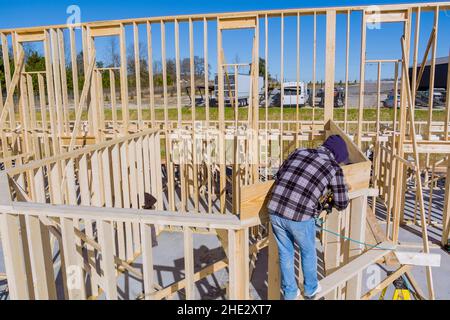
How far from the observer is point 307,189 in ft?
8.68

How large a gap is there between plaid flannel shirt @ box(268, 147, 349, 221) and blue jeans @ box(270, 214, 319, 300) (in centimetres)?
8

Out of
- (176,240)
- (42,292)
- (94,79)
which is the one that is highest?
(94,79)

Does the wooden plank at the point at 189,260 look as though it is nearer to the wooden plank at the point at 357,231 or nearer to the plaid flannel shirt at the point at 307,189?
the plaid flannel shirt at the point at 307,189

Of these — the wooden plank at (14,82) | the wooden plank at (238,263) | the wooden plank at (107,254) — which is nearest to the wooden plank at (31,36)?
the wooden plank at (14,82)

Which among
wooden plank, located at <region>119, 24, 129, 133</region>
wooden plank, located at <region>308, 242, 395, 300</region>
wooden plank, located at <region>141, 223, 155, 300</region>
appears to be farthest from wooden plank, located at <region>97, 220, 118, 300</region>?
wooden plank, located at <region>119, 24, 129, 133</region>

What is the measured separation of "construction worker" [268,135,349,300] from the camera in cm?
265

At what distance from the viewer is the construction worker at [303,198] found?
2646mm

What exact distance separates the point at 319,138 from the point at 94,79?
4251mm

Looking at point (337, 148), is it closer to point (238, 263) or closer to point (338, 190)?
point (338, 190)

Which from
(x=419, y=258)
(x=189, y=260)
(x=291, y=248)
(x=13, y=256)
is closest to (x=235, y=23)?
(x=291, y=248)
